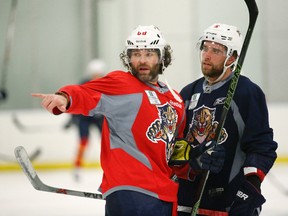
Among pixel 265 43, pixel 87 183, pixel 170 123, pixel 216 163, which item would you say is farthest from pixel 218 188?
pixel 265 43

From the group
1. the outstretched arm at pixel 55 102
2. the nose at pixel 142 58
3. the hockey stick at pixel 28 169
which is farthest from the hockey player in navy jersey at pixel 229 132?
the outstretched arm at pixel 55 102

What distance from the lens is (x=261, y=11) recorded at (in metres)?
7.27

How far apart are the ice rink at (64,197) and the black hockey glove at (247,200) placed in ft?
6.06

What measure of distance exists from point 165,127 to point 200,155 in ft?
0.61

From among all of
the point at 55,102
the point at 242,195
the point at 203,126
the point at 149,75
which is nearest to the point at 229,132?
the point at 203,126

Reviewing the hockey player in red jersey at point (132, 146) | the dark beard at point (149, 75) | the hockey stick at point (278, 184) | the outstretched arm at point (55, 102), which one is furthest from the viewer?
the hockey stick at point (278, 184)

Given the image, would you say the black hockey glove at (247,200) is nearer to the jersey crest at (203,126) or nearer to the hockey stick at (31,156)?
the jersey crest at (203,126)

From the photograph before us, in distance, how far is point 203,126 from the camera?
234 cm

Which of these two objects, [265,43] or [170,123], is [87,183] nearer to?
[265,43]

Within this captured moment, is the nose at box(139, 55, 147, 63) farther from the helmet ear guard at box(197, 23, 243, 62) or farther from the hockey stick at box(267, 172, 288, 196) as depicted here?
the hockey stick at box(267, 172, 288, 196)

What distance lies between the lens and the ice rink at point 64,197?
164 inches

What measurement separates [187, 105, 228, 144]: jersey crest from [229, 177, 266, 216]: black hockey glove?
229 millimetres

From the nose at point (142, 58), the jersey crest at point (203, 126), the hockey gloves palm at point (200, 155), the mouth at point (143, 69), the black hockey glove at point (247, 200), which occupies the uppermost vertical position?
the nose at point (142, 58)

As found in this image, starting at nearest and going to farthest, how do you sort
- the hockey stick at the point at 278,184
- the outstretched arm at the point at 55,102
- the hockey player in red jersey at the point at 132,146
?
the outstretched arm at the point at 55,102, the hockey player in red jersey at the point at 132,146, the hockey stick at the point at 278,184
